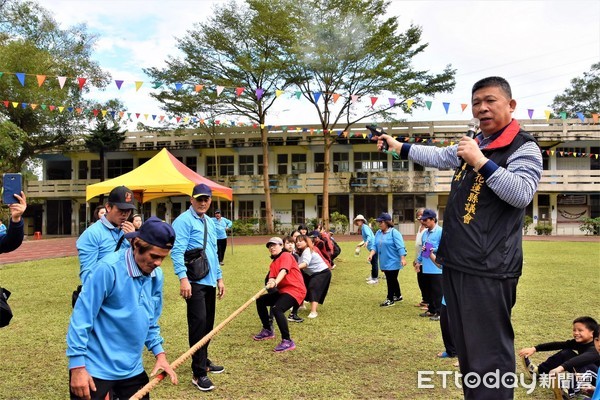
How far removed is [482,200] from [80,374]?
2.24 metres

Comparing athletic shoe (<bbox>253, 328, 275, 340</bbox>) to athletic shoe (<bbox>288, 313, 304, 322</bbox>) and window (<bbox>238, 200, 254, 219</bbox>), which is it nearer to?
athletic shoe (<bbox>288, 313, 304, 322</bbox>)

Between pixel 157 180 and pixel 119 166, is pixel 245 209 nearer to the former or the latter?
pixel 119 166

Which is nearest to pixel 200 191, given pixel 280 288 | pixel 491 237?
pixel 280 288

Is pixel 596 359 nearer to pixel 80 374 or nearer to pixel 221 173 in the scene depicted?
pixel 80 374

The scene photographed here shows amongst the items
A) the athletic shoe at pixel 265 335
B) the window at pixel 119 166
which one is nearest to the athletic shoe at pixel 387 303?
the athletic shoe at pixel 265 335

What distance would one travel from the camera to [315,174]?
107 ft

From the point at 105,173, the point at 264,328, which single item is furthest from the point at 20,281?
the point at 105,173

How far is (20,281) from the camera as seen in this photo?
11391 millimetres

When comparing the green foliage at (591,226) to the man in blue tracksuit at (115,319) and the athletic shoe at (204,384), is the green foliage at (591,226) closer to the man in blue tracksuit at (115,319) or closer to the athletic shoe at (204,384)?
the athletic shoe at (204,384)

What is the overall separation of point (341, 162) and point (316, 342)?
28604 mm

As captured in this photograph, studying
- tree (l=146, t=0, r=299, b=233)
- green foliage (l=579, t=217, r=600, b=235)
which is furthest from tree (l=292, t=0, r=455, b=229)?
green foliage (l=579, t=217, r=600, b=235)

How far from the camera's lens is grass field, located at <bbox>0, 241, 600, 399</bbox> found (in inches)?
172

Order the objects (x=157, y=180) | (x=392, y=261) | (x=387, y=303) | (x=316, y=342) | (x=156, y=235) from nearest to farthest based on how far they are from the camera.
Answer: (x=156, y=235) → (x=316, y=342) → (x=387, y=303) → (x=392, y=261) → (x=157, y=180)

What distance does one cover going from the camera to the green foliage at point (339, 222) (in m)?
31.1
